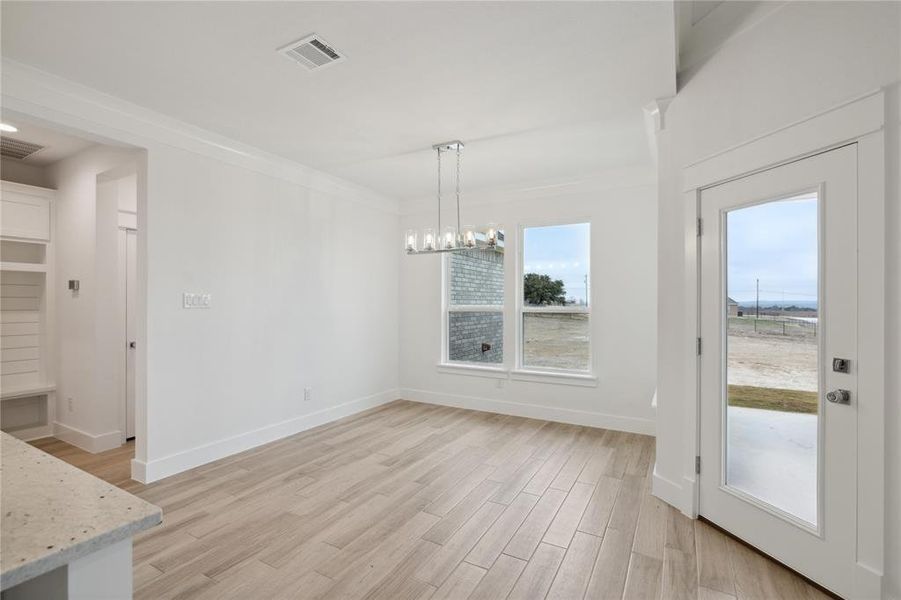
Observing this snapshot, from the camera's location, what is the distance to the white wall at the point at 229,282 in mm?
3207

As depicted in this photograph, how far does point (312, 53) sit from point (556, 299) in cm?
357

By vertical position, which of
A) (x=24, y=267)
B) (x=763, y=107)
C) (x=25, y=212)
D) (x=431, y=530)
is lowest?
(x=431, y=530)

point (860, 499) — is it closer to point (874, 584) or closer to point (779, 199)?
point (874, 584)

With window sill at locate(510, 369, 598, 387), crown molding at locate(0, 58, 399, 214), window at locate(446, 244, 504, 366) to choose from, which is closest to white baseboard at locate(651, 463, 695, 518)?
window sill at locate(510, 369, 598, 387)

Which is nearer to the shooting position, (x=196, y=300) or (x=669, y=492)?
(x=669, y=492)

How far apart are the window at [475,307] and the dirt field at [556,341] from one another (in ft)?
1.15

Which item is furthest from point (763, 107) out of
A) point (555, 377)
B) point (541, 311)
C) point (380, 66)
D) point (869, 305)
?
point (555, 377)

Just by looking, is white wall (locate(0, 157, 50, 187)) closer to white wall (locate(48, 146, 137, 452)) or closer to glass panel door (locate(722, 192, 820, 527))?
white wall (locate(48, 146, 137, 452))

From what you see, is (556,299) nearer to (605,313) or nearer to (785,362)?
(605,313)

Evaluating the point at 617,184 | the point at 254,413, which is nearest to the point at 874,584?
the point at 617,184

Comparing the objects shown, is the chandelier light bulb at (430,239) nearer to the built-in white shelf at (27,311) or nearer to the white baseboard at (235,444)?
the white baseboard at (235,444)

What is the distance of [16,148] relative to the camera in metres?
3.93

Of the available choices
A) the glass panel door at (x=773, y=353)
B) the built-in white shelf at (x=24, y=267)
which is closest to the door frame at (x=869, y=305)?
the glass panel door at (x=773, y=353)

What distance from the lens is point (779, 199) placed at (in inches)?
90.7
